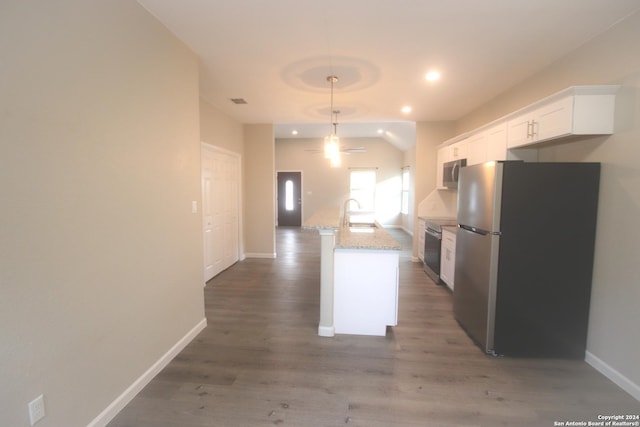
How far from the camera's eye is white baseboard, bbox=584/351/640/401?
1.97m

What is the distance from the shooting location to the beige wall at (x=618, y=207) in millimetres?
2002

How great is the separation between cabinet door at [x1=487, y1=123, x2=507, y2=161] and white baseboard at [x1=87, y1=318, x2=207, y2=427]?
3694 mm

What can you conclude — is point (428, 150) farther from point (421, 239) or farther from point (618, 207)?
point (618, 207)

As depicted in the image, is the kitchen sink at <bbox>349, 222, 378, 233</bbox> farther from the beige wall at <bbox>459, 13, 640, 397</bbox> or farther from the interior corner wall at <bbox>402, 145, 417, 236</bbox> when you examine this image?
the interior corner wall at <bbox>402, 145, 417, 236</bbox>

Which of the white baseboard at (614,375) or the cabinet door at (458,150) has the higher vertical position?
the cabinet door at (458,150)

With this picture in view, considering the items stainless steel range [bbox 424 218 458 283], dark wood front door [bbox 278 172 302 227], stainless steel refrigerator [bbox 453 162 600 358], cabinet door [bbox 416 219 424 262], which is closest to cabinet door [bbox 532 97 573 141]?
stainless steel refrigerator [bbox 453 162 600 358]

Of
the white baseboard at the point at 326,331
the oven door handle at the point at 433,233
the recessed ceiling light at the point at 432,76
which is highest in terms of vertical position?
the recessed ceiling light at the point at 432,76

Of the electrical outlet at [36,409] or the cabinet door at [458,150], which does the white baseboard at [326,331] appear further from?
the cabinet door at [458,150]

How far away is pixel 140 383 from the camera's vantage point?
6.62 feet

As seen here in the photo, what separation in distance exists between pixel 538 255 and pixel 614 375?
973 millimetres

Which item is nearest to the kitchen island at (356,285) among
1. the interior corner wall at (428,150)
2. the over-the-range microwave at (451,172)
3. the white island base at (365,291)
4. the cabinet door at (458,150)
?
the white island base at (365,291)

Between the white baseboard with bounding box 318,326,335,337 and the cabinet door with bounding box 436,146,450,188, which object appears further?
the cabinet door with bounding box 436,146,450,188

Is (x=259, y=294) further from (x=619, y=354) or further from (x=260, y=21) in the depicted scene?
(x=619, y=354)

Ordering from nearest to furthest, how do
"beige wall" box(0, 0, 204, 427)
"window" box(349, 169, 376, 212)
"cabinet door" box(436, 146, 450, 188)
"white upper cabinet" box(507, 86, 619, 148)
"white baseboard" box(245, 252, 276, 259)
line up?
"beige wall" box(0, 0, 204, 427)
"white upper cabinet" box(507, 86, 619, 148)
"cabinet door" box(436, 146, 450, 188)
"white baseboard" box(245, 252, 276, 259)
"window" box(349, 169, 376, 212)
